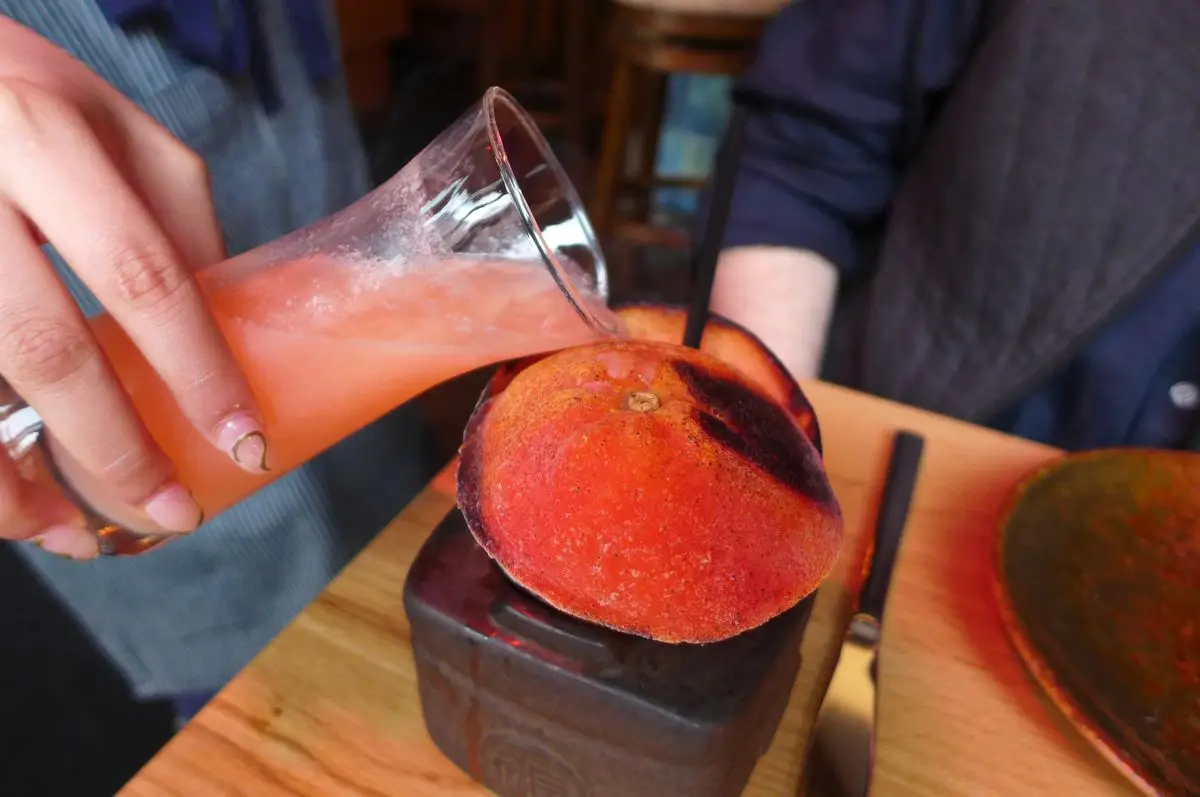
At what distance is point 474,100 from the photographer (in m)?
2.05

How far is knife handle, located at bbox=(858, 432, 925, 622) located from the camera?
1.36 feet

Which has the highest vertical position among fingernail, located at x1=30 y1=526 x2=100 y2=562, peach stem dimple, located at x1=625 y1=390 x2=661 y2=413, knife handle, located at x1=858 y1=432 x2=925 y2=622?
peach stem dimple, located at x1=625 y1=390 x2=661 y2=413

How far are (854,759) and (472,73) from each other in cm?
240

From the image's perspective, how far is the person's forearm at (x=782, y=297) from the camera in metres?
0.64

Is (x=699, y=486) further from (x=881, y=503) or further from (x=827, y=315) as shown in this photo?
(x=827, y=315)

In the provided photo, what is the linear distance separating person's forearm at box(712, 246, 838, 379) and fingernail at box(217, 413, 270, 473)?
40 centimetres

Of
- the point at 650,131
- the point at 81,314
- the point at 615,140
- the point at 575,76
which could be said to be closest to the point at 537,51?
the point at 575,76

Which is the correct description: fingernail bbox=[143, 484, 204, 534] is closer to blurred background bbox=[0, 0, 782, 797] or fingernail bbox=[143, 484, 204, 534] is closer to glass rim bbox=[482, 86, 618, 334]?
glass rim bbox=[482, 86, 618, 334]

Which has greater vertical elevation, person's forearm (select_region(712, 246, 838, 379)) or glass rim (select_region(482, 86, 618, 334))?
glass rim (select_region(482, 86, 618, 334))

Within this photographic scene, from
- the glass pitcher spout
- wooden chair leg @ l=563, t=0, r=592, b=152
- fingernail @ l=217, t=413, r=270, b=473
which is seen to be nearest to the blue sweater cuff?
the glass pitcher spout

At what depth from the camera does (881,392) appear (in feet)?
2.42

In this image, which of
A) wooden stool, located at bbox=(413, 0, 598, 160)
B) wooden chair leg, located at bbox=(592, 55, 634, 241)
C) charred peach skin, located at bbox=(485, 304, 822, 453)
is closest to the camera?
charred peach skin, located at bbox=(485, 304, 822, 453)

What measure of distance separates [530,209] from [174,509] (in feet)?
0.62

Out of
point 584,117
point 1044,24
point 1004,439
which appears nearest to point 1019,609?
point 1004,439
